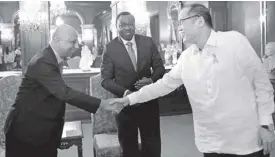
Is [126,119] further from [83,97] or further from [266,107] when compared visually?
[266,107]

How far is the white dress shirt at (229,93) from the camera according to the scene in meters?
1.53

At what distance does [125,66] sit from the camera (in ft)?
8.87

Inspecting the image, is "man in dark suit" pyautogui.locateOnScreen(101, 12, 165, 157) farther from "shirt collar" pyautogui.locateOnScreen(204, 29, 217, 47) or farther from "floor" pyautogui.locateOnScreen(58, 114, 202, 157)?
"floor" pyautogui.locateOnScreen(58, 114, 202, 157)

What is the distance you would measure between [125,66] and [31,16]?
169 inches

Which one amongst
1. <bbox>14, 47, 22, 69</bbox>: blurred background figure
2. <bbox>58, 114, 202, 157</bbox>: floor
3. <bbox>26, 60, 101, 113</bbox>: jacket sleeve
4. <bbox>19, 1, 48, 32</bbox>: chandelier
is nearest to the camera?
<bbox>26, 60, 101, 113</bbox>: jacket sleeve

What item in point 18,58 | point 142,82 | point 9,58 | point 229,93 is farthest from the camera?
point 9,58

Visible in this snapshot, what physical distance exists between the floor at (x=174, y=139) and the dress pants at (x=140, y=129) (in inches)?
53.5

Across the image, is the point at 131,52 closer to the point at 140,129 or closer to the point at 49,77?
the point at 140,129

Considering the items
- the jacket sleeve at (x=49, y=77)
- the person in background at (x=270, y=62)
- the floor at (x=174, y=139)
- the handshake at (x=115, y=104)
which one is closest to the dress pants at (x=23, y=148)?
the jacket sleeve at (x=49, y=77)

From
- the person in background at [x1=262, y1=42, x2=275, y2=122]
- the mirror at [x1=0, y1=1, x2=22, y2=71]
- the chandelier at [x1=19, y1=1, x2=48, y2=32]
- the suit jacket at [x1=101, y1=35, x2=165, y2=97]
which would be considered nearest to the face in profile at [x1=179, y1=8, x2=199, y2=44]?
the suit jacket at [x1=101, y1=35, x2=165, y2=97]

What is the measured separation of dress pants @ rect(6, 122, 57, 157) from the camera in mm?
2030

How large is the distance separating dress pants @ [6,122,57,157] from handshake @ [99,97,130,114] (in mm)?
514

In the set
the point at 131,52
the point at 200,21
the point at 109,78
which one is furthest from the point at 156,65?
the point at 200,21

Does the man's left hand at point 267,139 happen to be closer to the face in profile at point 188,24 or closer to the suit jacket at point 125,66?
the face in profile at point 188,24
